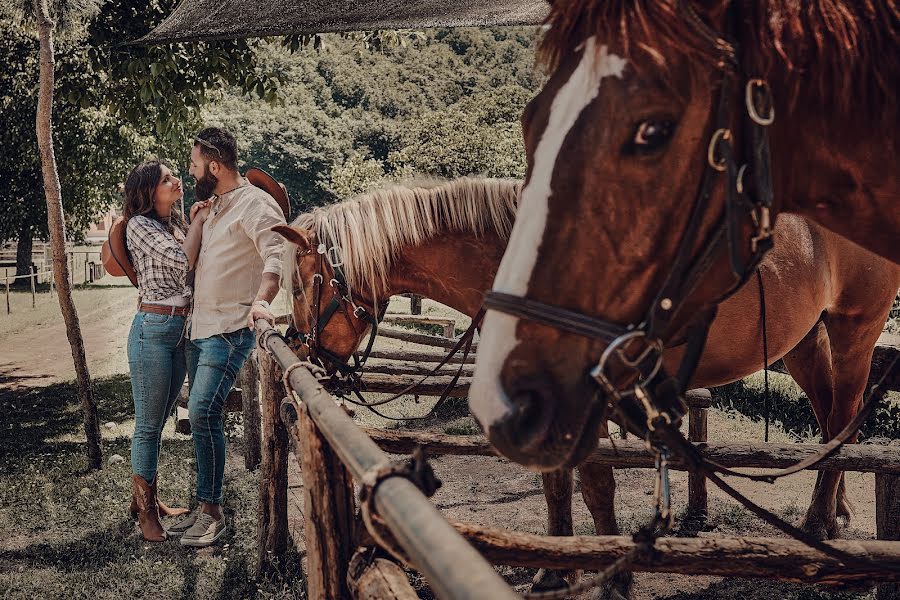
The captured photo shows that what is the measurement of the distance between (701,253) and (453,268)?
2259 mm

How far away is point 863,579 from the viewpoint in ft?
6.53

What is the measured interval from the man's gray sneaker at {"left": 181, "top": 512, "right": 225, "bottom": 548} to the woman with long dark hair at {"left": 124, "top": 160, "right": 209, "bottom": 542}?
0.27 metres

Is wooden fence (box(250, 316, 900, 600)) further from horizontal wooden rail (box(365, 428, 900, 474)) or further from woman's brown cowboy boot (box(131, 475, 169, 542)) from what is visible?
woman's brown cowboy boot (box(131, 475, 169, 542))

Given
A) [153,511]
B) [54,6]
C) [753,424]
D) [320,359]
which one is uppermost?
[54,6]

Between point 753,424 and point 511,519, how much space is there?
143 inches

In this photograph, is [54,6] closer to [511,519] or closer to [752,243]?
[511,519]

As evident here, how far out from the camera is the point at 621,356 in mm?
1327

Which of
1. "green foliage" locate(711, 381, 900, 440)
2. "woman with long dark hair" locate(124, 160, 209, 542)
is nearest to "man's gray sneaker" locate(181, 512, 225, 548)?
"woman with long dark hair" locate(124, 160, 209, 542)

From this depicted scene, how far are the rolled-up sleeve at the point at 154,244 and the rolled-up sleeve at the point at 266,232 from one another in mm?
537

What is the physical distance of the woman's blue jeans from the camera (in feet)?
14.0

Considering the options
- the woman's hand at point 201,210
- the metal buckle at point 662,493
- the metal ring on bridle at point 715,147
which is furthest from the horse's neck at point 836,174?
the woman's hand at point 201,210

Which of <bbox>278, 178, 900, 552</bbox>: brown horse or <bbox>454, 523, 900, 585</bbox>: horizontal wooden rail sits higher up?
<bbox>278, 178, 900, 552</bbox>: brown horse

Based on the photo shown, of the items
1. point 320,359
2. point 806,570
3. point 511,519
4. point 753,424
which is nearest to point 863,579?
point 806,570

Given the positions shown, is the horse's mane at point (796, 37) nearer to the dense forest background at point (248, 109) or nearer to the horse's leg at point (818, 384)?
the dense forest background at point (248, 109)
